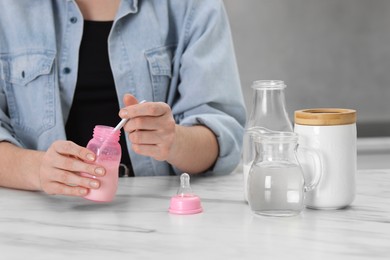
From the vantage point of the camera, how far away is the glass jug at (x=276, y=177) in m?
1.23

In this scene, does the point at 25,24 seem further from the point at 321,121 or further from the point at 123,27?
the point at 321,121

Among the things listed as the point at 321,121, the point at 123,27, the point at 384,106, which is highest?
the point at 123,27

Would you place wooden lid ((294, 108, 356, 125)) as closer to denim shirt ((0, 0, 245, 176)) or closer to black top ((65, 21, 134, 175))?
denim shirt ((0, 0, 245, 176))

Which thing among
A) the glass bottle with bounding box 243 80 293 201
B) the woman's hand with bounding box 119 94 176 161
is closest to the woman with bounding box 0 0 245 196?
the woman's hand with bounding box 119 94 176 161

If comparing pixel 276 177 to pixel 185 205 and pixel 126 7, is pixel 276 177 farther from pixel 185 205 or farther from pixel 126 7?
pixel 126 7

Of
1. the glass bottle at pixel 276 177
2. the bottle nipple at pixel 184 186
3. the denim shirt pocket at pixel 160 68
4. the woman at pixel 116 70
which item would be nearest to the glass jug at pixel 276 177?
the glass bottle at pixel 276 177

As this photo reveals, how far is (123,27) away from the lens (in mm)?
1784

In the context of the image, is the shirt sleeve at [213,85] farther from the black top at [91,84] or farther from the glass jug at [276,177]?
the glass jug at [276,177]

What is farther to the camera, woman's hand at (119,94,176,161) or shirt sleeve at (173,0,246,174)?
shirt sleeve at (173,0,246,174)

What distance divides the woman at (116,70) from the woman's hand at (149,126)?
0.22 metres

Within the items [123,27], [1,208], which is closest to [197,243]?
[1,208]

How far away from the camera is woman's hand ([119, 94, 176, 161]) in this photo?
1378mm

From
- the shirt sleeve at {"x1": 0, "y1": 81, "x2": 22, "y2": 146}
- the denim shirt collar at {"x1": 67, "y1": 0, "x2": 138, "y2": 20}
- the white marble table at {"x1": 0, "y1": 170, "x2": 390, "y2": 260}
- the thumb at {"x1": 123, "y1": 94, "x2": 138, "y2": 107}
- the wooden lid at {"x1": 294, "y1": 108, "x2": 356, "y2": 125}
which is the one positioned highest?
the denim shirt collar at {"x1": 67, "y1": 0, "x2": 138, "y2": 20}

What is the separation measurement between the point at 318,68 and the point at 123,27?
1098 millimetres
